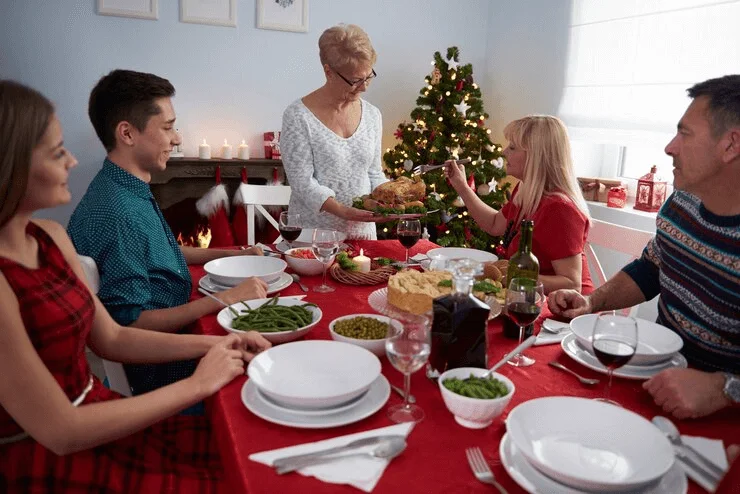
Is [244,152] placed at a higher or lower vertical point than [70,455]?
higher

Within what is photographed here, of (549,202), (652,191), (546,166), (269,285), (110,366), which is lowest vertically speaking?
Result: (110,366)

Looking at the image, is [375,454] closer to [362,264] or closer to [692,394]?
[692,394]

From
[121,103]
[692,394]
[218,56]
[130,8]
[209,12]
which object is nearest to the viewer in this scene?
[692,394]

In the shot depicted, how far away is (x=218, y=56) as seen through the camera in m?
4.41

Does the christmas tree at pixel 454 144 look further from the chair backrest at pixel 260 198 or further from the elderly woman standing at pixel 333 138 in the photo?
the elderly woman standing at pixel 333 138

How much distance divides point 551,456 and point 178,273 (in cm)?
122

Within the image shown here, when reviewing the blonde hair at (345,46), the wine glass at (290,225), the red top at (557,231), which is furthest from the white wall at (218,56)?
the red top at (557,231)

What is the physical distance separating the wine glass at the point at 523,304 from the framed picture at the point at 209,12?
373 centimetres

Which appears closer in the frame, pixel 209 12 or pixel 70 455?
pixel 70 455

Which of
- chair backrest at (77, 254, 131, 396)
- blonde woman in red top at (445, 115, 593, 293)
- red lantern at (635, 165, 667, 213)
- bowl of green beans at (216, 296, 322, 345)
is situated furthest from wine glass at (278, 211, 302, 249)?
red lantern at (635, 165, 667, 213)

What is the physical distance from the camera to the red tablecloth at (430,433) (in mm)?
904

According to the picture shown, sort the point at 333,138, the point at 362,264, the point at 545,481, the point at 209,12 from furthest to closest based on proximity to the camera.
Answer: the point at 209,12 < the point at 333,138 < the point at 362,264 < the point at 545,481

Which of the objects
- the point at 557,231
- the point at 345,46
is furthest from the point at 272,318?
the point at 345,46

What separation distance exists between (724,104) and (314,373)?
1202 mm
